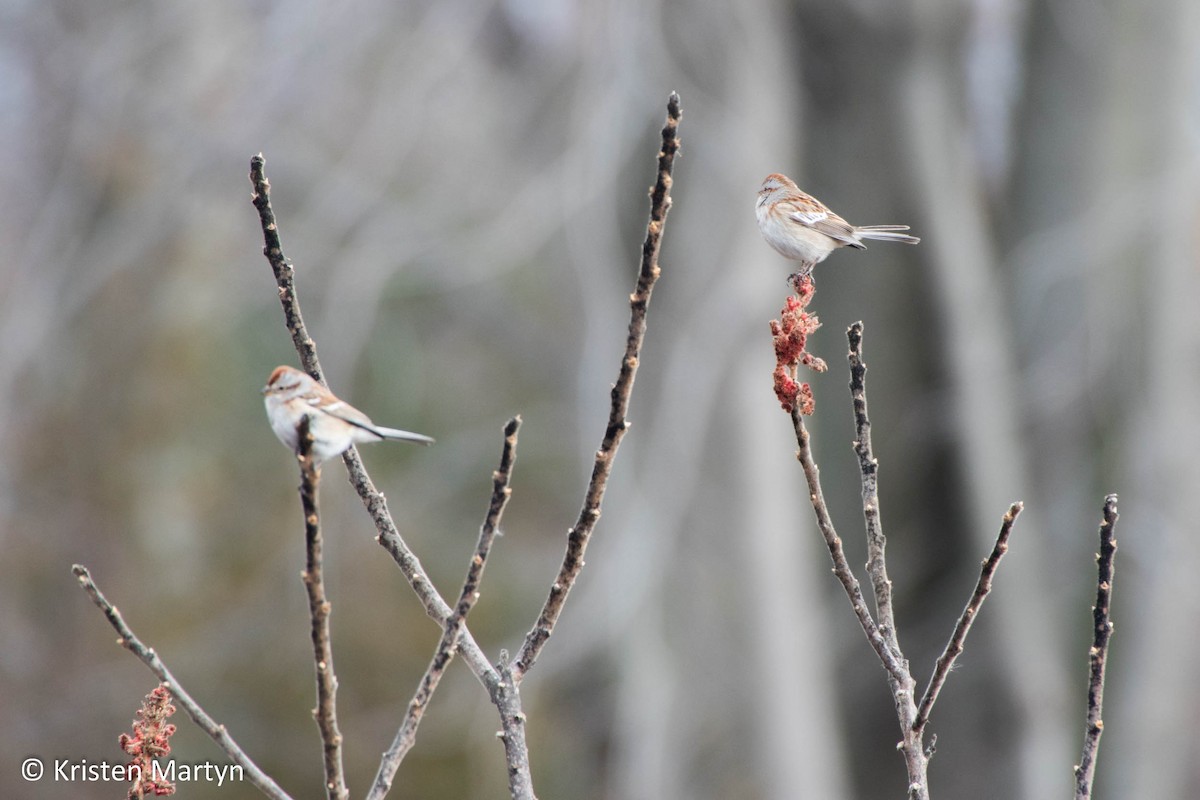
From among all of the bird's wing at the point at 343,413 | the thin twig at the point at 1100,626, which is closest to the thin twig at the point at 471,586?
the bird's wing at the point at 343,413

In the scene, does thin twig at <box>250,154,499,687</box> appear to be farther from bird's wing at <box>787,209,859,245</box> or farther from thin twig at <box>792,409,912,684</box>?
bird's wing at <box>787,209,859,245</box>

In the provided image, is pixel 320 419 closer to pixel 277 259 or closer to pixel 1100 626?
pixel 277 259

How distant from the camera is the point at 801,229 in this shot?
4.06ft

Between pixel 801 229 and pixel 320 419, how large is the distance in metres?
0.57

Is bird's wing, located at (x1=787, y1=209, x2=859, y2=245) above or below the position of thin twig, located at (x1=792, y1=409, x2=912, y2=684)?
above

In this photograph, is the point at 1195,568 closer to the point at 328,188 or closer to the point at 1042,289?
the point at 1042,289

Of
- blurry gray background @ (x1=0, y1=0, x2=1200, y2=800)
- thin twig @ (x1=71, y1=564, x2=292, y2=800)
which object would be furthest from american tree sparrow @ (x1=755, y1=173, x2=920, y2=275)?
blurry gray background @ (x1=0, y1=0, x2=1200, y2=800)

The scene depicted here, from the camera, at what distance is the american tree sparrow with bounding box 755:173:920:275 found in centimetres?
117

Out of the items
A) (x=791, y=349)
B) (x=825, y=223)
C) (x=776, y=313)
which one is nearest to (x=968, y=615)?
(x=791, y=349)

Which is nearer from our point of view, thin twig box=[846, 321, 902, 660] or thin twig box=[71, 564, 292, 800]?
thin twig box=[71, 564, 292, 800]

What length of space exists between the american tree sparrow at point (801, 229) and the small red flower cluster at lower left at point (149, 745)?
71cm

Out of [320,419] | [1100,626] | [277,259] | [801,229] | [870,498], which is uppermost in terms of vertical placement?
[801,229]

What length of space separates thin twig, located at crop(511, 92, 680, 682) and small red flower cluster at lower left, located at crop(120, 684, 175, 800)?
309 millimetres

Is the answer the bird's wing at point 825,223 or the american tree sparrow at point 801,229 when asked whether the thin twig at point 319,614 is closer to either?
the american tree sparrow at point 801,229
